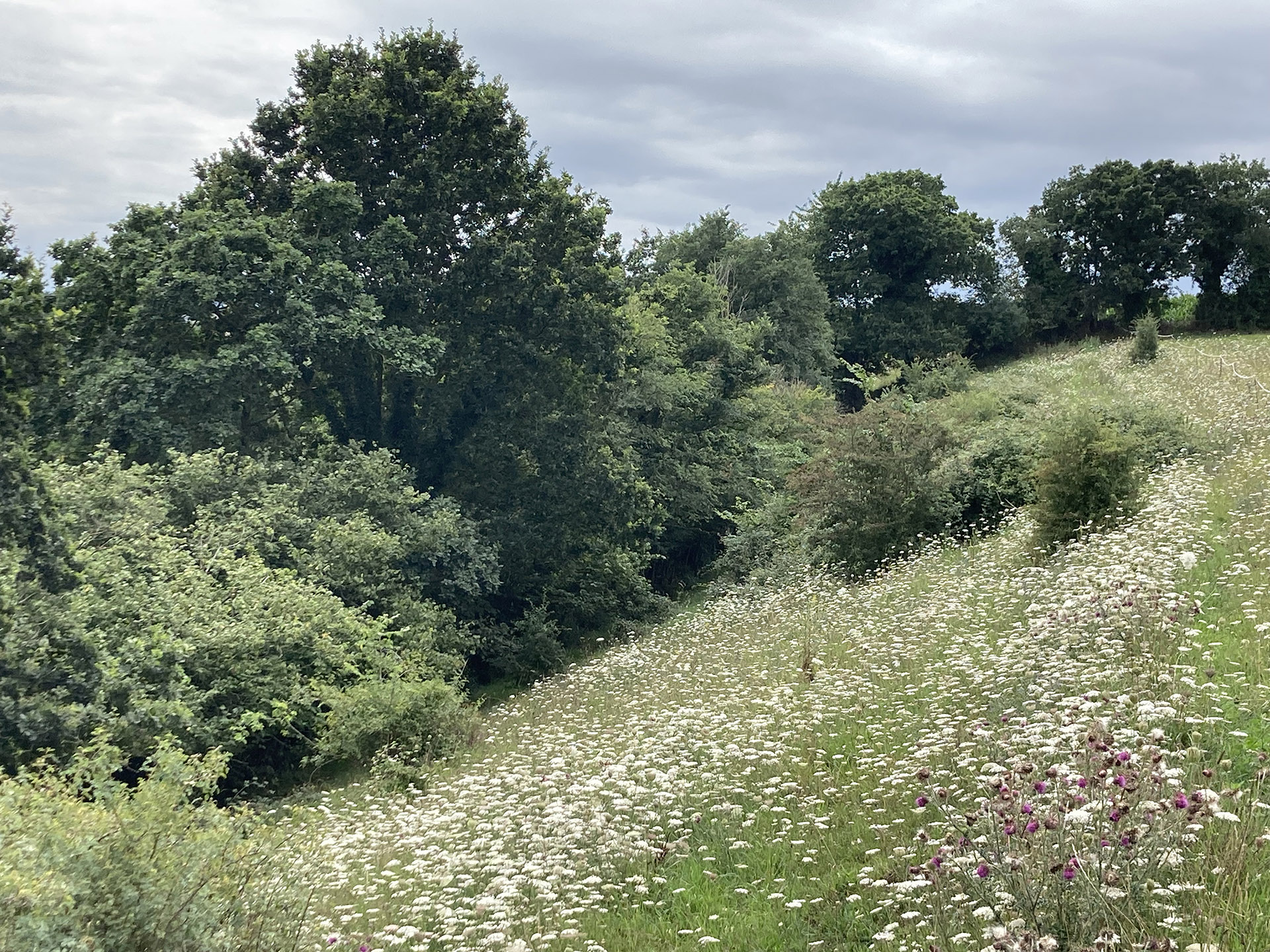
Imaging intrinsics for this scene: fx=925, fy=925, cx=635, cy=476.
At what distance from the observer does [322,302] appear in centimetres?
1991

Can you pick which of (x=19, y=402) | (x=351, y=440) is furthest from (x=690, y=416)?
(x=19, y=402)

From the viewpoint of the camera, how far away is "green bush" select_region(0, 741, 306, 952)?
15.5 ft

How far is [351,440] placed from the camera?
21.1 m

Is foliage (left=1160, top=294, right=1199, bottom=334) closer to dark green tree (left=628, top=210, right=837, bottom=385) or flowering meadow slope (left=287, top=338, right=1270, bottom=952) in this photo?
dark green tree (left=628, top=210, right=837, bottom=385)

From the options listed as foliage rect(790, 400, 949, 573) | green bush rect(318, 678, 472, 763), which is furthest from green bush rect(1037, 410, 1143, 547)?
green bush rect(318, 678, 472, 763)

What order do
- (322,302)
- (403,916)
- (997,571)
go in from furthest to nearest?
(322,302)
(997,571)
(403,916)

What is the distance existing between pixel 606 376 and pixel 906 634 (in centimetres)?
1477

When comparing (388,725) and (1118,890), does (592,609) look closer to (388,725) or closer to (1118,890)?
(388,725)

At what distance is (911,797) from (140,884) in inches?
184

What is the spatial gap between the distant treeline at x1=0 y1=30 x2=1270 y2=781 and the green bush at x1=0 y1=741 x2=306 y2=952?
7.00 metres

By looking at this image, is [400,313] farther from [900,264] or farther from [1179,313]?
[1179,313]

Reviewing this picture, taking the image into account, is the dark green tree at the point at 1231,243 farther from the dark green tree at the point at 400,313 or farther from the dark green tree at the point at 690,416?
the dark green tree at the point at 400,313

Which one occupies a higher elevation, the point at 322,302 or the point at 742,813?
the point at 322,302

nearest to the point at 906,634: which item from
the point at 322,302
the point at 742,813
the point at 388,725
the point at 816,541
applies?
the point at 742,813
